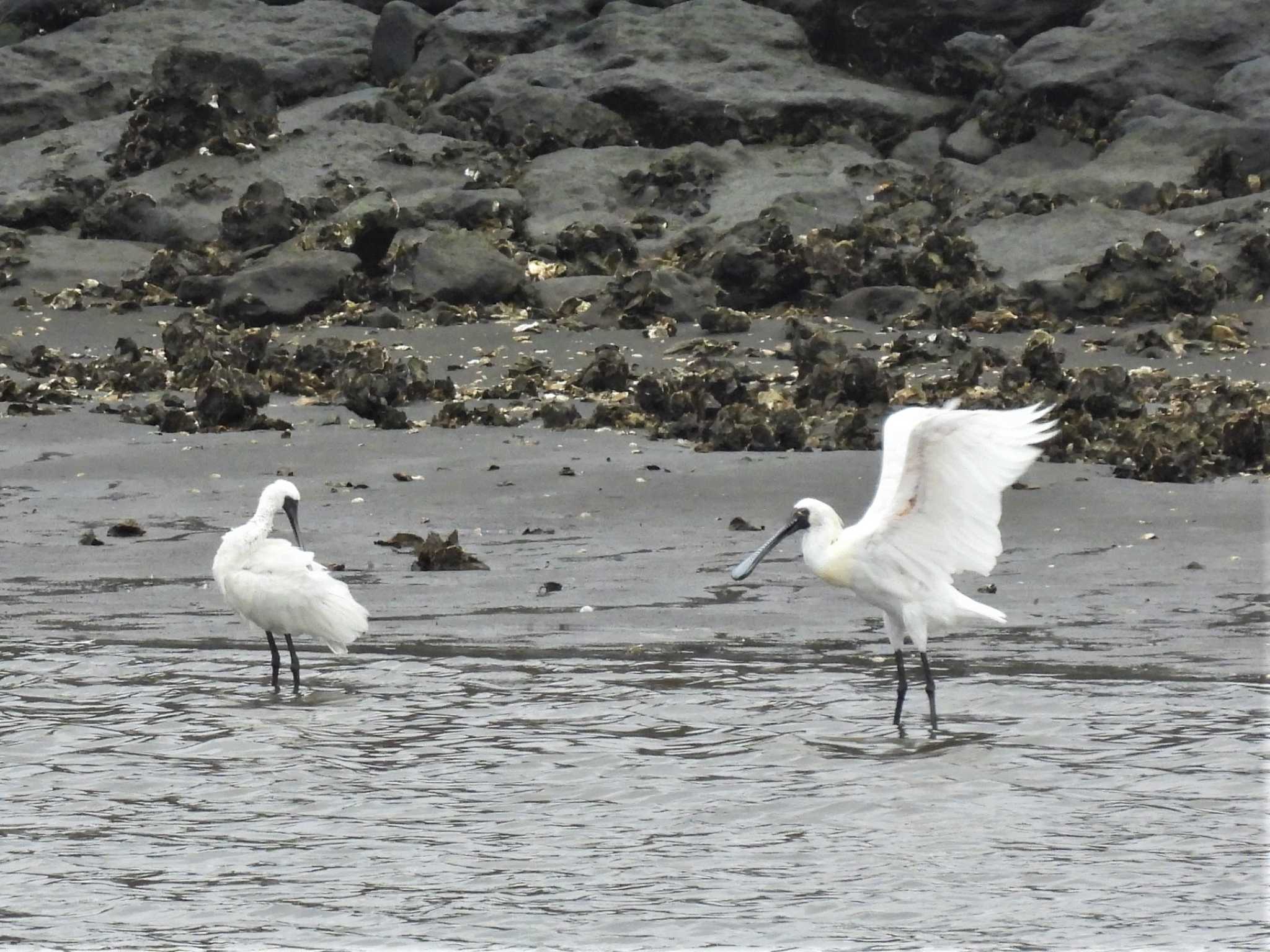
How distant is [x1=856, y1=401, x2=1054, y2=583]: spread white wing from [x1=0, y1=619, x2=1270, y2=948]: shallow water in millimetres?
757

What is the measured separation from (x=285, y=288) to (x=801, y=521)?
11.4 meters

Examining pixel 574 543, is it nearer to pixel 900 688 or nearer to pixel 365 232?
pixel 900 688

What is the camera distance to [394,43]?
2805cm

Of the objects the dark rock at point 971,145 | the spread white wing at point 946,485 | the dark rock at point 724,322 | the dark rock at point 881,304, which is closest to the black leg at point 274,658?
the spread white wing at point 946,485

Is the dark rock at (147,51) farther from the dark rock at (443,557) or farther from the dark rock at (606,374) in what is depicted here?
the dark rock at (443,557)

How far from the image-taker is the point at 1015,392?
15.4 m

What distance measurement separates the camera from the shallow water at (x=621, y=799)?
22.0 feet

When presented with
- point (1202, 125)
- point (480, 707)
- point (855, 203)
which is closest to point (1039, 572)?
point (480, 707)

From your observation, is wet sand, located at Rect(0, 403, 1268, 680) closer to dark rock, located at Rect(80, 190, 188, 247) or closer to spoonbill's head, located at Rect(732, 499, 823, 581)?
spoonbill's head, located at Rect(732, 499, 823, 581)

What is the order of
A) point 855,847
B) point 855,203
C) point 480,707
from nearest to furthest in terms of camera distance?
1. point 855,847
2. point 480,707
3. point 855,203

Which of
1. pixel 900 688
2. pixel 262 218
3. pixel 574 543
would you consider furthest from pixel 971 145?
pixel 900 688

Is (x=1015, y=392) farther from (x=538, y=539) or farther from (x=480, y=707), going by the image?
(x=480, y=707)

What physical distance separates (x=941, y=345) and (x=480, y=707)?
8.96 m

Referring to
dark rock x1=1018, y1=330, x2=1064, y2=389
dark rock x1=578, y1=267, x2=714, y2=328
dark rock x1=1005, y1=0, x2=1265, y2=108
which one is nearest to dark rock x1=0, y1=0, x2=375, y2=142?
dark rock x1=1005, y1=0, x2=1265, y2=108
